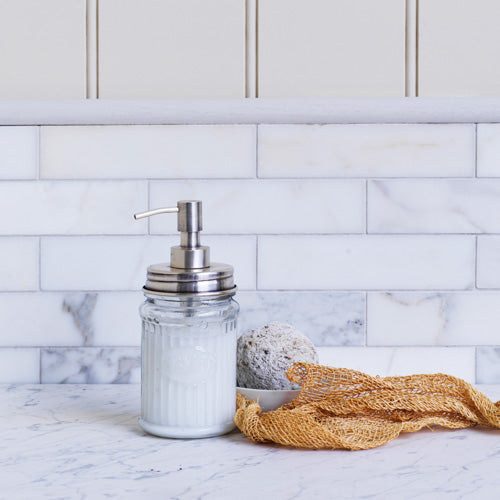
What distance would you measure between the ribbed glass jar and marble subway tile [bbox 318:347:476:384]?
30cm

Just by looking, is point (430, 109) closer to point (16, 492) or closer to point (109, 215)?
point (109, 215)

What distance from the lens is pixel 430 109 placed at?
914 mm

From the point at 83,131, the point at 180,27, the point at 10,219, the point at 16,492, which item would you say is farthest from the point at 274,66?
the point at 16,492

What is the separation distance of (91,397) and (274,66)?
21.1 inches

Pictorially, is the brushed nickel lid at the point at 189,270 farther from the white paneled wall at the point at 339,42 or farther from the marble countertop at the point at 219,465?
the white paneled wall at the point at 339,42

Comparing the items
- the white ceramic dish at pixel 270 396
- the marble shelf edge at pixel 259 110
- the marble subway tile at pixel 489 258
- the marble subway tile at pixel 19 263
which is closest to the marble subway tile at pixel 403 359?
the marble subway tile at pixel 489 258

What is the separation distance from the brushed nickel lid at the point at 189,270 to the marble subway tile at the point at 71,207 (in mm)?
264

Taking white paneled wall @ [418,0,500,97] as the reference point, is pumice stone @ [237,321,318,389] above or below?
below

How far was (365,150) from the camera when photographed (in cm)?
93

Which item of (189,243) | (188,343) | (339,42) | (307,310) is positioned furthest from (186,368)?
(339,42)

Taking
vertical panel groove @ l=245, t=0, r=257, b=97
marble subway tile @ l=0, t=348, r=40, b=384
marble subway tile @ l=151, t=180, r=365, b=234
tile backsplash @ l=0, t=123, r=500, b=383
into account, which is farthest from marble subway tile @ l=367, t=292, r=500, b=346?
marble subway tile @ l=0, t=348, r=40, b=384

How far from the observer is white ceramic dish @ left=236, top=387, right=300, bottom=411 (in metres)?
0.72

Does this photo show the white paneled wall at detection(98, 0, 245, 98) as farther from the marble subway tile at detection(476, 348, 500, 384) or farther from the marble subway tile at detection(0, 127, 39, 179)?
the marble subway tile at detection(476, 348, 500, 384)

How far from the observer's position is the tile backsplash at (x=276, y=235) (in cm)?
93
